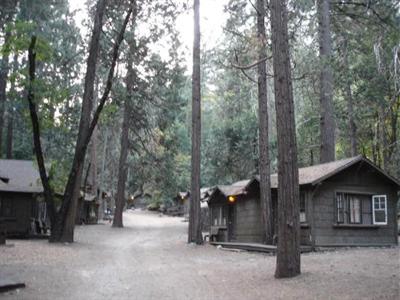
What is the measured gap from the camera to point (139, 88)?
106 feet

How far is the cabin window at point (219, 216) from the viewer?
2590cm

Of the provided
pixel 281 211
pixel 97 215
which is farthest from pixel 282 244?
pixel 97 215

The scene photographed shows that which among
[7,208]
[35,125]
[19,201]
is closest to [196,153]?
[35,125]

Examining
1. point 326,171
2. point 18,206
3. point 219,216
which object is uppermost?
point 326,171

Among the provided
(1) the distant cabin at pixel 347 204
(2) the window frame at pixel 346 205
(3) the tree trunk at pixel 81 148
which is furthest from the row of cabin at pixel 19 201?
(2) the window frame at pixel 346 205

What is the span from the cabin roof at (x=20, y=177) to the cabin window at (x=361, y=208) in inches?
566

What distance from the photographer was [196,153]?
22.1m

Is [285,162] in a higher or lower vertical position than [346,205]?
higher

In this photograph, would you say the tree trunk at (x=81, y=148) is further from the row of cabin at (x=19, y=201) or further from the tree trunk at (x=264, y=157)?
the tree trunk at (x=264, y=157)

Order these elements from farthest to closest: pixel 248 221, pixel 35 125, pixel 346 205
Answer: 1. pixel 248 221
2. pixel 35 125
3. pixel 346 205

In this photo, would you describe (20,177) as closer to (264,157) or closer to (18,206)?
(18,206)

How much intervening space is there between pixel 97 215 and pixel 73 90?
20.7m

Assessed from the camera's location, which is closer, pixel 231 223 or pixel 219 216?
pixel 231 223

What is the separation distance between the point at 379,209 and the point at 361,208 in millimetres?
751
